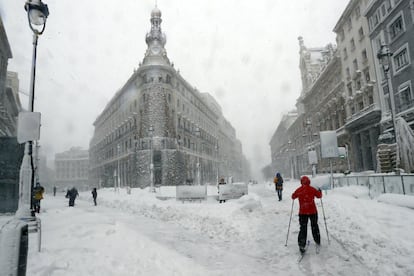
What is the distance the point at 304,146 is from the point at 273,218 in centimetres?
5271

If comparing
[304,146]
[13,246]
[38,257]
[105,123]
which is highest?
[105,123]

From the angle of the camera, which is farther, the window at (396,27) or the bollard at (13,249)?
the window at (396,27)

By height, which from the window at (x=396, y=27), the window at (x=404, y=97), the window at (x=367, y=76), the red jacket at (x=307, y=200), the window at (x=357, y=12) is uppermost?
the window at (x=357, y=12)

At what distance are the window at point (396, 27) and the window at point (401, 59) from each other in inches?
63.3

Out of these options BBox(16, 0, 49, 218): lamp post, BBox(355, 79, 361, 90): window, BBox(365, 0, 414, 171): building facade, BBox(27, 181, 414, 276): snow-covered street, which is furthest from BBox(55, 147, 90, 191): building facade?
BBox(16, 0, 49, 218): lamp post

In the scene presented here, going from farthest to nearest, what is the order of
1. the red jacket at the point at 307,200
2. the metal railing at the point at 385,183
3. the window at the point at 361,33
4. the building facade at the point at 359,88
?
the window at the point at 361,33 → the building facade at the point at 359,88 → the metal railing at the point at 385,183 → the red jacket at the point at 307,200

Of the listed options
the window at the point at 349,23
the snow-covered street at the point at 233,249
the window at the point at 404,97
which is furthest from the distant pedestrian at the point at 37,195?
the window at the point at 349,23

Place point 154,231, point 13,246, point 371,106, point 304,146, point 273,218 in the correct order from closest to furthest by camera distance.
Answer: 1. point 13,246
2. point 154,231
3. point 273,218
4. point 371,106
5. point 304,146

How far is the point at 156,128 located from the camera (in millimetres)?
46500

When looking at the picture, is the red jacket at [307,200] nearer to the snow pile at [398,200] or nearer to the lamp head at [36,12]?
the snow pile at [398,200]

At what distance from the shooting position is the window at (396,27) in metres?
26.1

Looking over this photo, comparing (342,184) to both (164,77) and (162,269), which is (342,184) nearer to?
(162,269)

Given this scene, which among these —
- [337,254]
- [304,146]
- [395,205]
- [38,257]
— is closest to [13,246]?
[38,257]

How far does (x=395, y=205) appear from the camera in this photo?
11.8m
